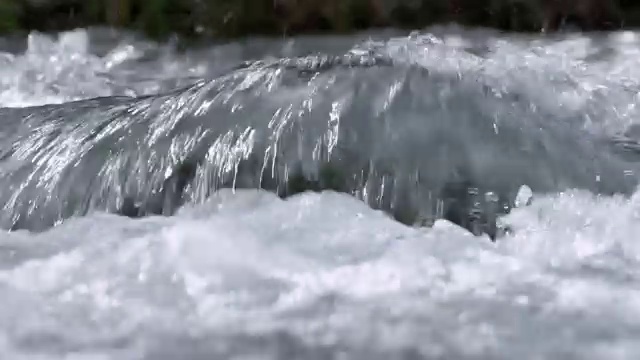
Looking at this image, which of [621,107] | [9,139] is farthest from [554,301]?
[9,139]

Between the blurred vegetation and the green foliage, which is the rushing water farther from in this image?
the green foliage

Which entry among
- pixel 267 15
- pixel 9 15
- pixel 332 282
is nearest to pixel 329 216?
pixel 332 282

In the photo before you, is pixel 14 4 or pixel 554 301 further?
pixel 14 4

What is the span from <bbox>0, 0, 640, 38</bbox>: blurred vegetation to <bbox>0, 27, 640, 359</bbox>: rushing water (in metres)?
2.88

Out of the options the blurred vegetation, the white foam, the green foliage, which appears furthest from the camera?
the green foliage

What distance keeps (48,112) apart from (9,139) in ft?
1.18

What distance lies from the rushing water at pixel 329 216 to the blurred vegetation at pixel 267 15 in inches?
113

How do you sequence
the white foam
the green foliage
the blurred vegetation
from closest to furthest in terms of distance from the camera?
1. the white foam
2. the blurred vegetation
3. the green foliage

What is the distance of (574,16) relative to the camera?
6.56m

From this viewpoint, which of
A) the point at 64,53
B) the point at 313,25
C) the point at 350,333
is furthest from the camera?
the point at 313,25

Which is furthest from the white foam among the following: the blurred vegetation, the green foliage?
the green foliage

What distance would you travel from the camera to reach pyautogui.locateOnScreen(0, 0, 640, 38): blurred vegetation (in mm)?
6699

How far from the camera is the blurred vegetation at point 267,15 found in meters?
6.70

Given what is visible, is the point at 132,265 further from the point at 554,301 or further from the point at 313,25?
the point at 313,25
